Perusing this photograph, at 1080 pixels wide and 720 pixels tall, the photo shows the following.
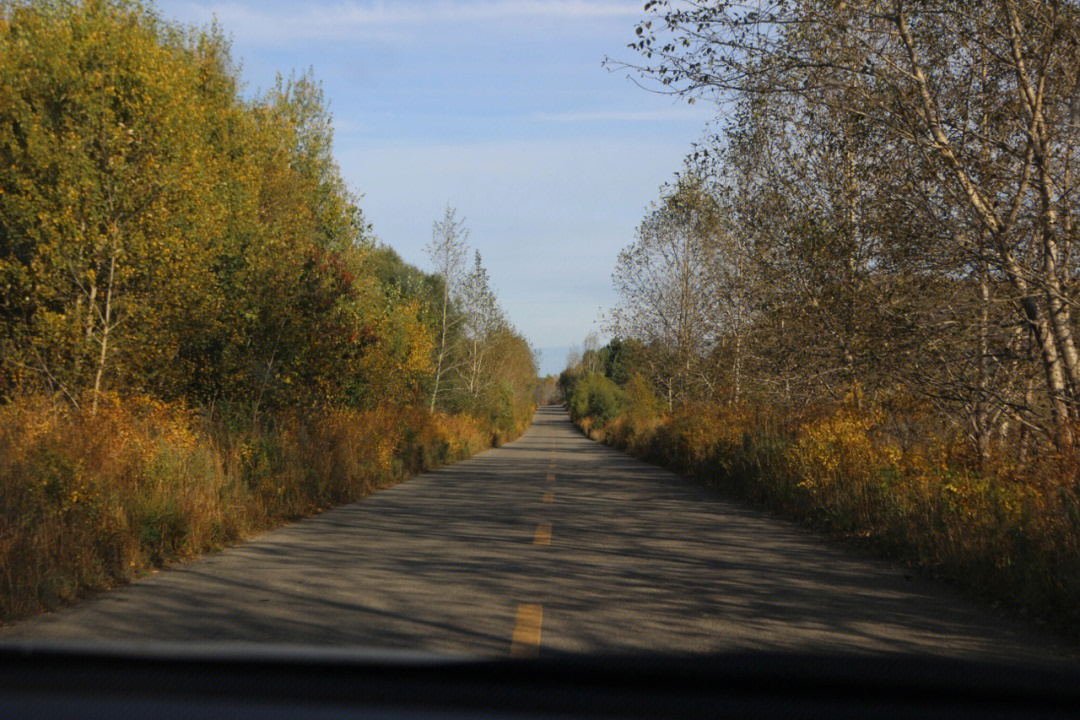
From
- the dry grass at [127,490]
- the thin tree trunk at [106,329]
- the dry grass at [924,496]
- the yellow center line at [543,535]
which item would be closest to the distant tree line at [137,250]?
the thin tree trunk at [106,329]

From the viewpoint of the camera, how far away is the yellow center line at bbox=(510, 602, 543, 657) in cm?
557

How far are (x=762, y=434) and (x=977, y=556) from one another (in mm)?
10612

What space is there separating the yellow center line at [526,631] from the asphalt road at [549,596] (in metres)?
0.02

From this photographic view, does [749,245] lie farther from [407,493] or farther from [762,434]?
[407,493]

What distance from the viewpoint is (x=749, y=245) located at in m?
19.5

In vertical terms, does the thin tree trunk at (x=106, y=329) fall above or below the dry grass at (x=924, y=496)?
above

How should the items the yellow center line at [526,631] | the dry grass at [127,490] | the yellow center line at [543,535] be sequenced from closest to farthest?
the yellow center line at [526,631]
the dry grass at [127,490]
the yellow center line at [543,535]

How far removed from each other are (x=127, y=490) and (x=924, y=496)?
9012 mm

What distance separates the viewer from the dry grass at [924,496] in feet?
25.2

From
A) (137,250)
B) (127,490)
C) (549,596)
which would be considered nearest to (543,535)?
(549,596)

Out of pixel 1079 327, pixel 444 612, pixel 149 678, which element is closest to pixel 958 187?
pixel 1079 327

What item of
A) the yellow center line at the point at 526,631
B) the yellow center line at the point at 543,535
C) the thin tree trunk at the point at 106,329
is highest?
the thin tree trunk at the point at 106,329

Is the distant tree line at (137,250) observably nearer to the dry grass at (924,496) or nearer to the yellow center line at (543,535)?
the yellow center line at (543,535)

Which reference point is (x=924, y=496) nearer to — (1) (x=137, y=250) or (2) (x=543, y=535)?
(2) (x=543, y=535)
